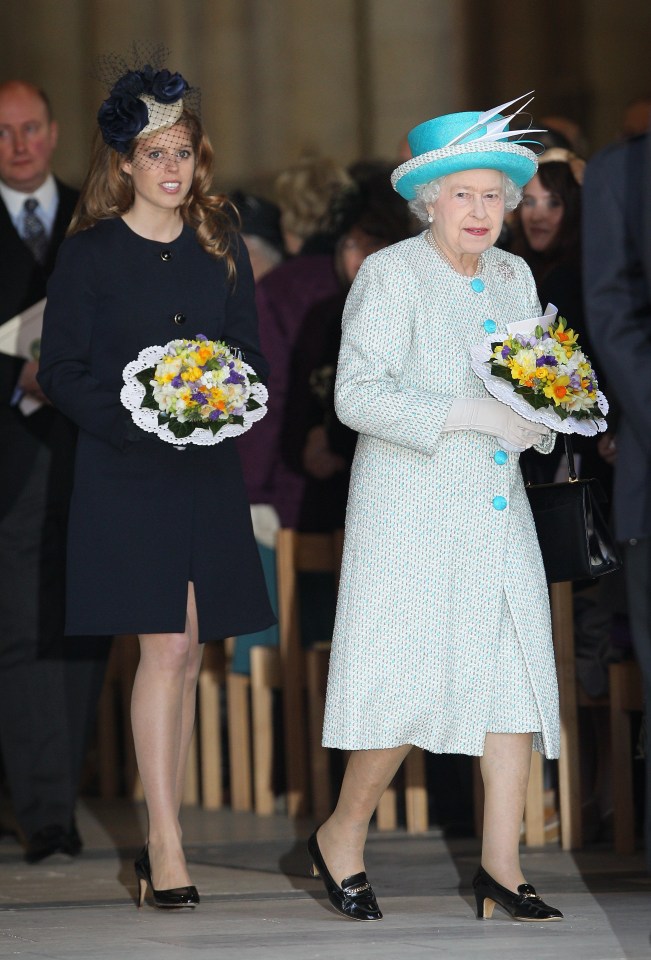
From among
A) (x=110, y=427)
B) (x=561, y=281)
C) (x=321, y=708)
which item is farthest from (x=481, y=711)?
(x=321, y=708)

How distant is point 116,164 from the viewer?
452 centimetres

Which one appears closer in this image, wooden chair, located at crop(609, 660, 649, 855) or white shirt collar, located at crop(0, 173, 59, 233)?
wooden chair, located at crop(609, 660, 649, 855)

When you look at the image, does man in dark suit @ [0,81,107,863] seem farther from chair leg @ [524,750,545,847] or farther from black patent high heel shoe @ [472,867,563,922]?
black patent high heel shoe @ [472,867,563,922]

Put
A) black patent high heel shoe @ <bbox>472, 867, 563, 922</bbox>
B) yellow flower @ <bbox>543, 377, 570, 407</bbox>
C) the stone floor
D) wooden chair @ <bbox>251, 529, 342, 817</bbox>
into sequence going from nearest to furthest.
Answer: the stone floor → yellow flower @ <bbox>543, 377, 570, 407</bbox> → black patent high heel shoe @ <bbox>472, 867, 563, 922</bbox> → wooden chair @ <bbox>251, 529, 342, 817</bbox>

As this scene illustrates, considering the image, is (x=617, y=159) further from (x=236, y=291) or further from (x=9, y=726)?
(x=9, y=726)

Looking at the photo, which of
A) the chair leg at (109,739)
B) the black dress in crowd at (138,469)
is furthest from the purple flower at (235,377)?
the chair leg at (109,739)

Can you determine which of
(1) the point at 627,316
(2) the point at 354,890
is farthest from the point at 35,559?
(1) the point at 627,316

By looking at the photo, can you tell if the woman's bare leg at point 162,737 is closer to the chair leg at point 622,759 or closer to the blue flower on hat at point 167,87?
the blue flower on hat at point 167,87

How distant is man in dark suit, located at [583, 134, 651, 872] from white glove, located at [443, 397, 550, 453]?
87cm

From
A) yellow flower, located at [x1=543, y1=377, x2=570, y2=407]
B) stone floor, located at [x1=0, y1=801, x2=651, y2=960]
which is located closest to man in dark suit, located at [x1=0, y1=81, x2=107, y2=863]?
stone floor, located at [x1=0, y1=801, x2=651, y2=960]

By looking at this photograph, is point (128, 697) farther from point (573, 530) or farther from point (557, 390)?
point (557, 390)

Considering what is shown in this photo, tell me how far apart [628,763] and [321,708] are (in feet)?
4.18

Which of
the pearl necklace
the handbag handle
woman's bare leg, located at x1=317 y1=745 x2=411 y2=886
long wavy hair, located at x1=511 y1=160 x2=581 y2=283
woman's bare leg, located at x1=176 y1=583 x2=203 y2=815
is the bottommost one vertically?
woman's bare leg, located at x1=317 y1=745 x2=411 y2=886

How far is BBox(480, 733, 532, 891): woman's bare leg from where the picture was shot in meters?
4.13
